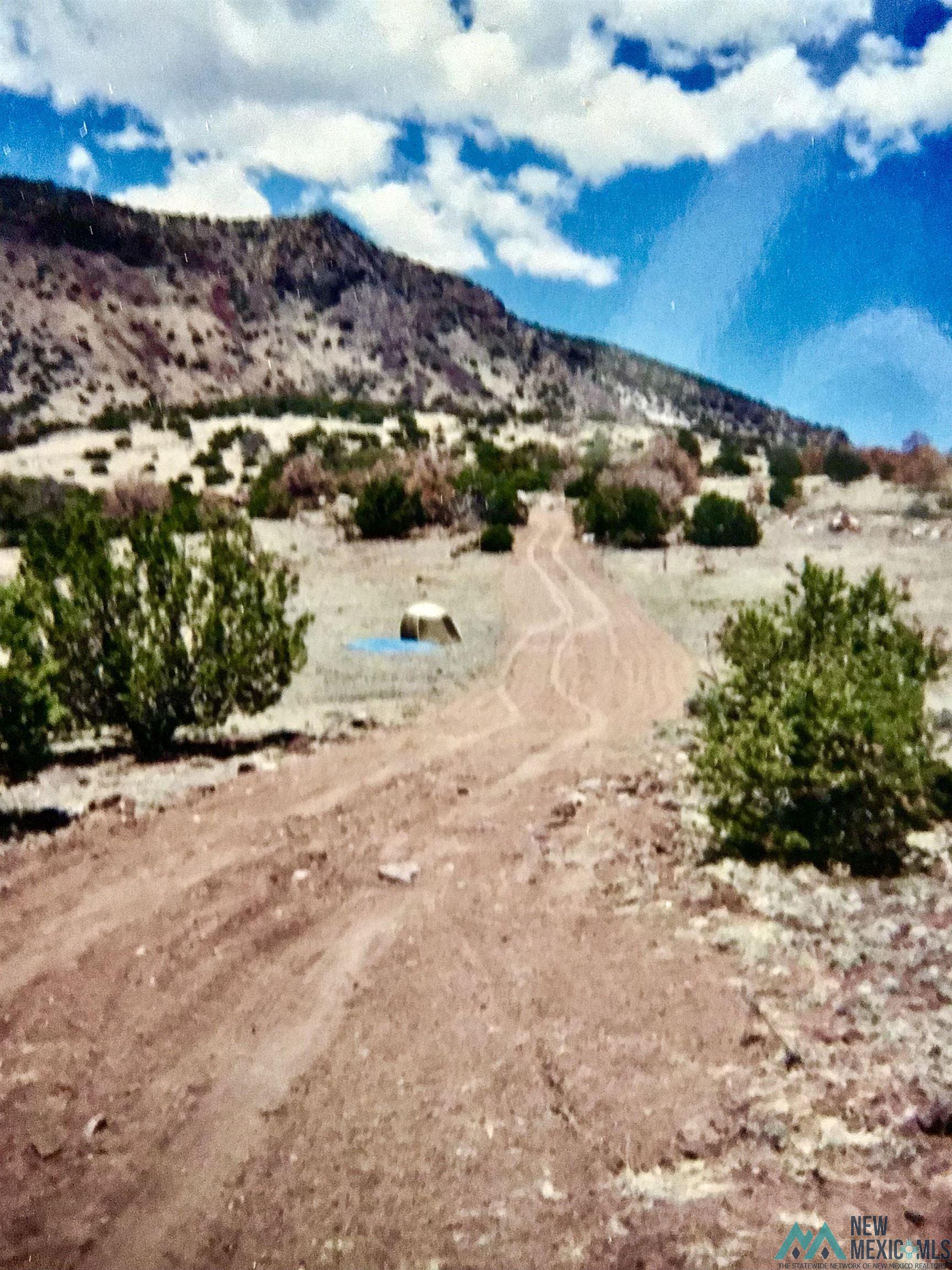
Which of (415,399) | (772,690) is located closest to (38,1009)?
(772,690)

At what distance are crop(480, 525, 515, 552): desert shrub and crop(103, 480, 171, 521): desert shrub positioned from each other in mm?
12441

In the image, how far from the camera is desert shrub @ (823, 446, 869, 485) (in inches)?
1684

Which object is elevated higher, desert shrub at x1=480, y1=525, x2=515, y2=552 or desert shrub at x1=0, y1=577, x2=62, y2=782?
desert shrub at x1=480, y1=525, x2=515, y2=552

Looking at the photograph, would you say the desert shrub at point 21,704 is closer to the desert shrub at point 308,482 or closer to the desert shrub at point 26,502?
the desert shrub at point 26,502

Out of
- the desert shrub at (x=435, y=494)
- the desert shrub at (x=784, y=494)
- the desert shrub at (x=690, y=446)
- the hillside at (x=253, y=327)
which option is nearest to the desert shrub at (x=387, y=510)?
the desert shrub at (x=435, y=494)

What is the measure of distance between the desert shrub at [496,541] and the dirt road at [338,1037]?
67.2 feet

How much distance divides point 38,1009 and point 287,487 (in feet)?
111

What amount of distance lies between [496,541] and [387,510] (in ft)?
16.0

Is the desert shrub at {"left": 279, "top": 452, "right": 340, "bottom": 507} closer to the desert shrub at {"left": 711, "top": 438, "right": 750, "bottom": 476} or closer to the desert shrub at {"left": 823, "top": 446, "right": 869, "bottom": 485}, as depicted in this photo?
the desert shrub at {"left": 711, "top": 438, "right": 750, "bottom": 476}

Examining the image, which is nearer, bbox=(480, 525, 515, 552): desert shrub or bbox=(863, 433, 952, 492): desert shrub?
bbox=(480, 525, 515, 552): desert shrub

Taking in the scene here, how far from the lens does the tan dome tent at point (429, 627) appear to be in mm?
17188

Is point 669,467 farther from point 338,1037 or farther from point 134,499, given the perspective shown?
point 338,1037

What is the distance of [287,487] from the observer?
1479 inches

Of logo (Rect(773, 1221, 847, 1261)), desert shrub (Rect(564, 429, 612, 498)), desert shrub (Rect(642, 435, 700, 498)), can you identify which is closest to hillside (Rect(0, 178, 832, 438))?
desert shrub (Rect(564, 429, 612, 498))
